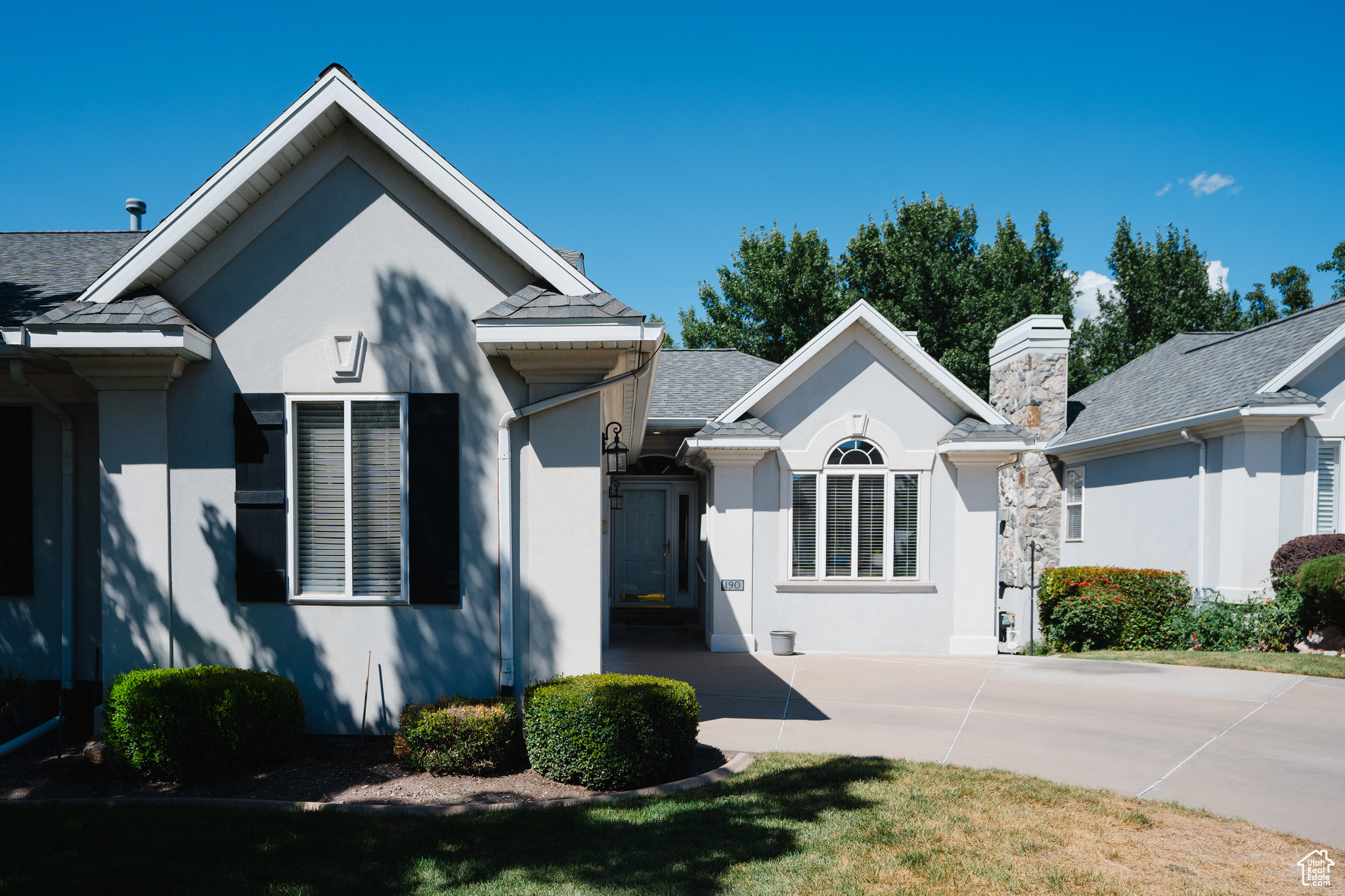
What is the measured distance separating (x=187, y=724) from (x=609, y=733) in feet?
10.5

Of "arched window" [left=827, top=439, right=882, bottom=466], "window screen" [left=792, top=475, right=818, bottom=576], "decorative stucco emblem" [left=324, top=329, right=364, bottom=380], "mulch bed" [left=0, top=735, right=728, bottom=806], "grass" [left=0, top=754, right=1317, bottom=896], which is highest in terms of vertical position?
"decorative stucco emblem" [left=324, top=329, right=364, bottom=380]

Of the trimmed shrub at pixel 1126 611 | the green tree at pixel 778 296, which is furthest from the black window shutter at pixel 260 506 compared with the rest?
the green tree at pixel 778 296

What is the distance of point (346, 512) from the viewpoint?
22.8 ft

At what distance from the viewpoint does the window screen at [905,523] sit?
12500 millimetres

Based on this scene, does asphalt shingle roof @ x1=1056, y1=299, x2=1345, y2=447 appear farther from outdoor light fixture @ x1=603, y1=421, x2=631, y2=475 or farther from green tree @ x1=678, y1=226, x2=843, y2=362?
green tree @ x1=678, y1=226, x2=843, y2=362

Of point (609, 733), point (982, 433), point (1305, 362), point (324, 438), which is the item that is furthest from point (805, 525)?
point (1305, 362)

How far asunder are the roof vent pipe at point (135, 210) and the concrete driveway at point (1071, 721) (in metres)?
10.4

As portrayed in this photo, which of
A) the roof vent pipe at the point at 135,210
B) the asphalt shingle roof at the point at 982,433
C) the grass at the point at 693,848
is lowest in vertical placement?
the grass at the point at 693,848

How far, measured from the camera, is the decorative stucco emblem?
6.90 meters

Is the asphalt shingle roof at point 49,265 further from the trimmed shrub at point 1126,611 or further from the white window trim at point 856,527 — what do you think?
the trimmed shrub at point 1126,611

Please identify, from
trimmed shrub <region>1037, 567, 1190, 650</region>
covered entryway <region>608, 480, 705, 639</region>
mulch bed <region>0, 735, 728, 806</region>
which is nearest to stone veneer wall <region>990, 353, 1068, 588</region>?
trimmed shrub <region>1037, 567, 1190, 650</region>

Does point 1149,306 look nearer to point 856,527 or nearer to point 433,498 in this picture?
point 856,527

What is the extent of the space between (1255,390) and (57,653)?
16304 millimetres

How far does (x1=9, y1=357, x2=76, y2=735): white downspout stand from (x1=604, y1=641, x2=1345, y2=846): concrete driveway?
601 cm
